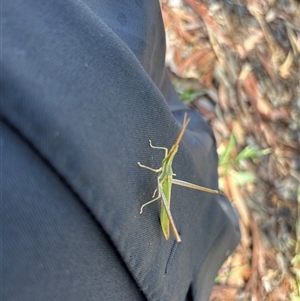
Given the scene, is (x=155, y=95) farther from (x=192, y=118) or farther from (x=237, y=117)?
(x=237, y=117)

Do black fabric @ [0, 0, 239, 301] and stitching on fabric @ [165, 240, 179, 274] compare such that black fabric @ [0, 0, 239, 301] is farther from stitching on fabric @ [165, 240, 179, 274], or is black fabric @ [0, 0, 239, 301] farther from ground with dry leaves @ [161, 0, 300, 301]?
ground with dry leaves @ [161, 0, 300, 301]

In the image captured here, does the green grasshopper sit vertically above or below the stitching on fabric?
above

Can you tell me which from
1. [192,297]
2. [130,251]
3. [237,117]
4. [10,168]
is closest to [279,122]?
[237,117]

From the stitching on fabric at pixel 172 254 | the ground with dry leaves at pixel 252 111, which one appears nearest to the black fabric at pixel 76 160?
the stitching on fabric at pixel 172 254

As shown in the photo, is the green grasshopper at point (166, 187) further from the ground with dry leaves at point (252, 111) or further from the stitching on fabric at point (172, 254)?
the ground with dry leaves at point (252, 111)

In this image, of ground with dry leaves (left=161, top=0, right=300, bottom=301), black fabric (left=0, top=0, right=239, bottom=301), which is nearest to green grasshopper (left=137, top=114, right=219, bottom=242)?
black fabric (left=0, top=0, right=239, bottom=301)

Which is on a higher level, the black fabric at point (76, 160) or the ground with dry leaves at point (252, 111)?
the black fabric at point (76, 160)
